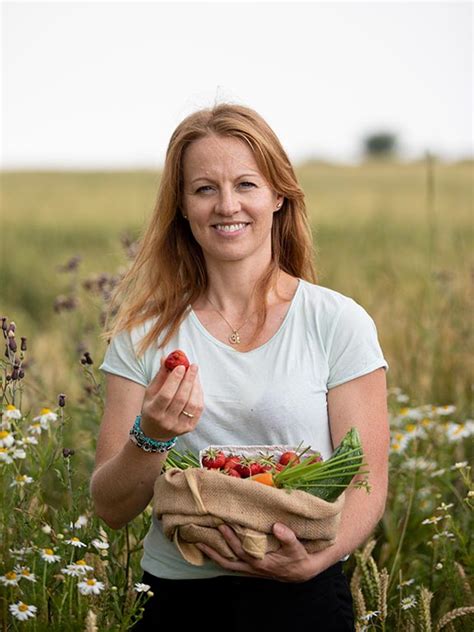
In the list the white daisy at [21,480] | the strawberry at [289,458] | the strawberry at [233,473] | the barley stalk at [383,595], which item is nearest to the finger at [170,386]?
the strawberry at [233,473]

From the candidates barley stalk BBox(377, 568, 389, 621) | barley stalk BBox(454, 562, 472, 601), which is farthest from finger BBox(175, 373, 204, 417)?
barley stalk BBox(454, 562, 472, 601)

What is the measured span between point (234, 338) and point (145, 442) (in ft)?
1.63

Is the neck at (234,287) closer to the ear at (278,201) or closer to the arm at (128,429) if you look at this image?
the ear at (278,201)

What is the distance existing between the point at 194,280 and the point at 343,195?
494 inches

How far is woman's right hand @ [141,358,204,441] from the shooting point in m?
2.16

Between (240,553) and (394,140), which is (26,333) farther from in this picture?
(394,140)

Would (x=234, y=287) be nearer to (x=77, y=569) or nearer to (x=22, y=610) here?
(x=77, y=569)

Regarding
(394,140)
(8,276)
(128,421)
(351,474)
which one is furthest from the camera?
(394,140)

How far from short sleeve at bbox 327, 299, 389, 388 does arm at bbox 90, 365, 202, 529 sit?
496 millimetres

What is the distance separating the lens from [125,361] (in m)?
2.71

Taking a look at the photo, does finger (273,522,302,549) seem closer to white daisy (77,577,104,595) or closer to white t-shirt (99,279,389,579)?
white t-shirt (99,279,389,579)

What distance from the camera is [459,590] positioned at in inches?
116

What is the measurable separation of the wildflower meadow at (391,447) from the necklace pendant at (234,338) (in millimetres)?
486

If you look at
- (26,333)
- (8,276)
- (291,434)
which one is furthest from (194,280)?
(8,276)
